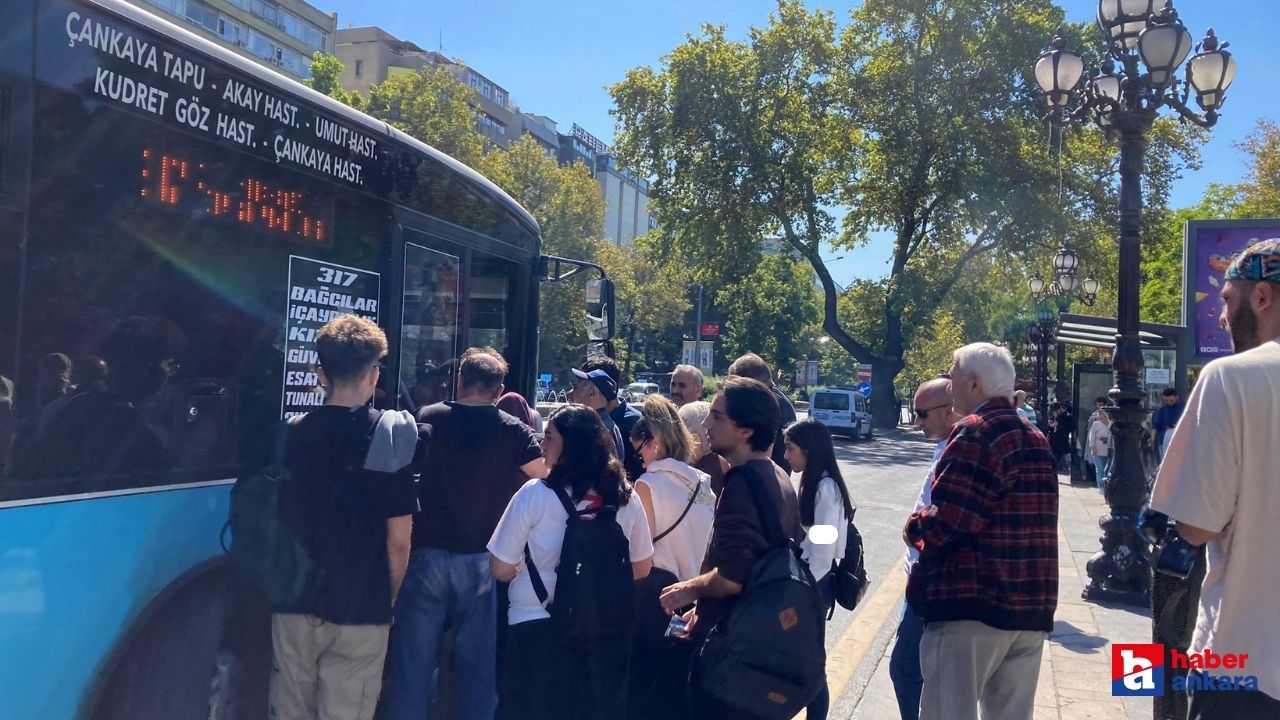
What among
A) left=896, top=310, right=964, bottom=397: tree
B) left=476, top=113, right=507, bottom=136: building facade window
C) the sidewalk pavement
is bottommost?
the sidewalk pavement

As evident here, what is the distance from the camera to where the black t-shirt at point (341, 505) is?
3.63m

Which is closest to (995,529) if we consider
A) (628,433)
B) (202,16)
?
(628,433)

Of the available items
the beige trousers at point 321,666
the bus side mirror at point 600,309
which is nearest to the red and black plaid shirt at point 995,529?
the beige trousers at point 321,666

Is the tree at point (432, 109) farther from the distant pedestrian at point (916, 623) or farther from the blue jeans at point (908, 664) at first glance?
the blue jeans at point (908, 664)

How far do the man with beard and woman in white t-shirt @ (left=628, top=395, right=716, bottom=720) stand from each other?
5.91 ft

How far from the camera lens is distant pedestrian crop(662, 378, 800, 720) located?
3.41 metres

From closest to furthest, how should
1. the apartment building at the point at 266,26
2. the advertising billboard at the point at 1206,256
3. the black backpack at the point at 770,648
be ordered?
the black backpack at the point at 770,648, the advertising billboard at the point at 1206,256, the apartment building at the point at 266,26

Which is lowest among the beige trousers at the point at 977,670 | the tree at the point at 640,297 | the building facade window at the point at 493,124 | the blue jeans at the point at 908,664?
the blue jeans at the point at 908,664

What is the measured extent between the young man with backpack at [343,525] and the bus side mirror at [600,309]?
14.4 feet

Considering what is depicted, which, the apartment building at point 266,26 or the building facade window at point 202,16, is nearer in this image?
the building facade window at point 202,16

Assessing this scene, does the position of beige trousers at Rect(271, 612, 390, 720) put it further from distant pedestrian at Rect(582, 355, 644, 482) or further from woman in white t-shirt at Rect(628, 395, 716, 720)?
distant pedestrian at Rect(582, 355, 644, 482)

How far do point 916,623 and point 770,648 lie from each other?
1.40 m

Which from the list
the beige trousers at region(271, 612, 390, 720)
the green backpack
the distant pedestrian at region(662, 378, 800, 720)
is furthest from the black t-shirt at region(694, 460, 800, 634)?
the green backpack

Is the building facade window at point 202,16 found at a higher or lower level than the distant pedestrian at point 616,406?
higher
